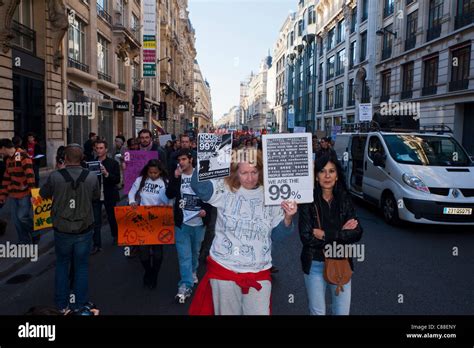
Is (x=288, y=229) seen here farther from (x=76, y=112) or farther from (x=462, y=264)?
(x=76, y=112)

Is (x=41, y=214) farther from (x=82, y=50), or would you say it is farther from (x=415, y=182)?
(x=82, y=50)

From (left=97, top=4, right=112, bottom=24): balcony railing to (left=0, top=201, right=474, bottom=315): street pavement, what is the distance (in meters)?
19.5

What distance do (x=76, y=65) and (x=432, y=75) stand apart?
22.1m

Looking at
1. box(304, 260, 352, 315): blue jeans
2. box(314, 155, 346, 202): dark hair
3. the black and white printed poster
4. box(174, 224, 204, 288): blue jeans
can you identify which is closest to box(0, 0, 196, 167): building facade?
box(174, 224, 204, 288): blue jeans

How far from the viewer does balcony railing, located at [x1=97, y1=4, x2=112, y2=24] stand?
73.9ft

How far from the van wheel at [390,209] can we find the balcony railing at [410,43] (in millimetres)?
23491

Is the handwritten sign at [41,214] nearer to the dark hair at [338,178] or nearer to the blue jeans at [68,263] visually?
the blue jeans at [68,263]

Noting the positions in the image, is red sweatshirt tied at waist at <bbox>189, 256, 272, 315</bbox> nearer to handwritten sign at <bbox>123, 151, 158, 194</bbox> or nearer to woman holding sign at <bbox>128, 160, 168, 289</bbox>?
woman holding sign at <bbox>128, 160, 168, 289</bbox>

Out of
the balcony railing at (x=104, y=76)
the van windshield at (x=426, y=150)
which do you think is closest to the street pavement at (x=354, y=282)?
the van windshield at (x=426, y=150)

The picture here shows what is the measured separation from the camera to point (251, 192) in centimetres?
293

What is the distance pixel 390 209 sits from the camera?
8523mm
